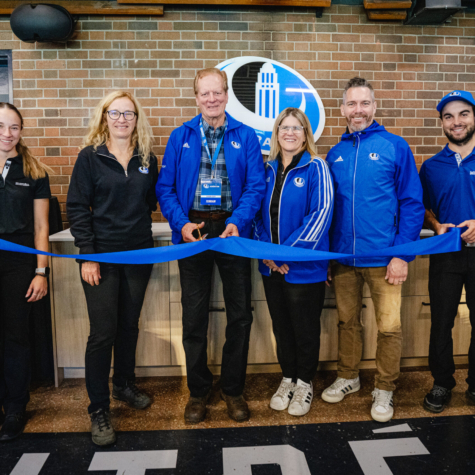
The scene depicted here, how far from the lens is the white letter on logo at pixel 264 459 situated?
5.67 ft

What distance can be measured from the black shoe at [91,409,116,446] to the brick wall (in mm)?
1604

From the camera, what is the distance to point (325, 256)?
1.94 metres

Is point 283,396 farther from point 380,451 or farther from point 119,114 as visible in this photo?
point 119,114

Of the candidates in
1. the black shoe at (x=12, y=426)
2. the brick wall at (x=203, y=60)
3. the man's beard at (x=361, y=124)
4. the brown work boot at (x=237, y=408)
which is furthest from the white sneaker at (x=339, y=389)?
the brick wall at (x=203, y=60)

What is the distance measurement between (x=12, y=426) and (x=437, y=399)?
7.62 feet

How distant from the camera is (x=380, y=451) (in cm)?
185

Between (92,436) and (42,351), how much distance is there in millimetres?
834

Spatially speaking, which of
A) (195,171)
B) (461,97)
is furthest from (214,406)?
(461,97)

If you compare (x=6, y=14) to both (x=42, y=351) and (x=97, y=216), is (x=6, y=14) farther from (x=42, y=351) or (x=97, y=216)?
(x=42, y=351)

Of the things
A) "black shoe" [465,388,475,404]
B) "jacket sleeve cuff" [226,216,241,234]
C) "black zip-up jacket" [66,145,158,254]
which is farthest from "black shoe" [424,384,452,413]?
"black zip-up jacket" [66,145,158,254]

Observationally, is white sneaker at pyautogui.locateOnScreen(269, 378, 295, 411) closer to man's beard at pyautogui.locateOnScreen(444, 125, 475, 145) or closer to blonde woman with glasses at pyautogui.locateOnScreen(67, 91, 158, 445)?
blonde woman with glasses at pyautogui.locateOnScreen(67, 91, 158, 445)

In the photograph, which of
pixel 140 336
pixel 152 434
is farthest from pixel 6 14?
pixel 152 434

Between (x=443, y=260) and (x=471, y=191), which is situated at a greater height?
(x=471, y=191)

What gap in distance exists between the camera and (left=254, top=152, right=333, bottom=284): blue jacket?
1.95 meters
